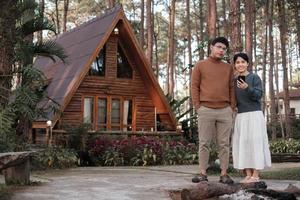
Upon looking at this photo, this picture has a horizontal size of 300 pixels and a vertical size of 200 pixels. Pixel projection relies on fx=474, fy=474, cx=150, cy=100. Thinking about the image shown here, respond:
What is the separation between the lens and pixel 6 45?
8539 millimetres

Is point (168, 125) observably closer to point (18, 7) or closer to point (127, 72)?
point (127, 72)

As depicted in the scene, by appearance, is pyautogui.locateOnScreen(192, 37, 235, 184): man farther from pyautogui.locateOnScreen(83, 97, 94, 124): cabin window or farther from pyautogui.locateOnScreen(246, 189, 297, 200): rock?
pyautogui.locateOnScreen(83, 97, 94, 124): cabin window

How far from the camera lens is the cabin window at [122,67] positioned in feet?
56.4

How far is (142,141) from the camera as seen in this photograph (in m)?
14.2

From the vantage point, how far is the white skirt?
5.89m

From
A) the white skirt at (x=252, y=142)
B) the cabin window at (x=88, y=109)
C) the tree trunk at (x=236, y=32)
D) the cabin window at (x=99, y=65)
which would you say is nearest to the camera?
the white skirt at (x=252, y=142)

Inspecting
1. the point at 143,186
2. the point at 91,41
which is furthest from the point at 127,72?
the point at 143,186

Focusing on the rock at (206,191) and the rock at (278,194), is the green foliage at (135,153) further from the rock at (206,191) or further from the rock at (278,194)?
the rock at (278,194)

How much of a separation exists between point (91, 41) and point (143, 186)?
10.7m

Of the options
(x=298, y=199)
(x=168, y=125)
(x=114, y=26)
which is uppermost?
(x=114, y=26)

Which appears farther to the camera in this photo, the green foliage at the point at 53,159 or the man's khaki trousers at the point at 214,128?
the green foliage at the point at 53,159

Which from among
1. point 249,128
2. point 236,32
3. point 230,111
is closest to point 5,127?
point 230,111

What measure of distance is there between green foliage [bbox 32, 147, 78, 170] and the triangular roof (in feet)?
7.78

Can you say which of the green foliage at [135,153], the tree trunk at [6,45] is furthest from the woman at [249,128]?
the green foliage at [135,153]
